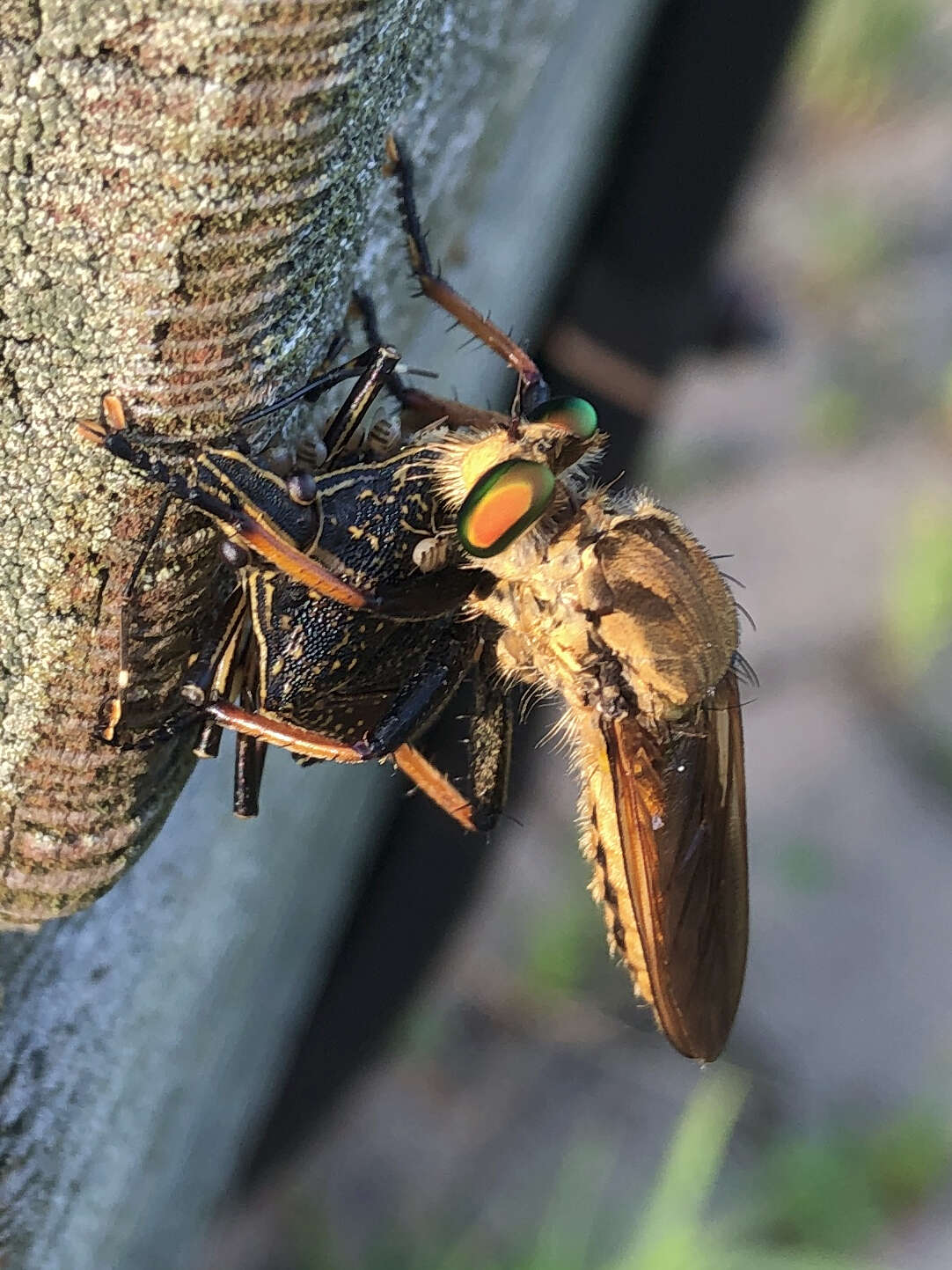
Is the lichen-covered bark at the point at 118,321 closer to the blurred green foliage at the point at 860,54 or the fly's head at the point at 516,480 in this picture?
the fly's head at the point at 516,480

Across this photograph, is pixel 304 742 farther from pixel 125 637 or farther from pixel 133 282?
pixel 133 282

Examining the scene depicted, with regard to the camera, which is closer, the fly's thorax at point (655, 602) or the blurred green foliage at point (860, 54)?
the fly's thorax at point (655, 602)

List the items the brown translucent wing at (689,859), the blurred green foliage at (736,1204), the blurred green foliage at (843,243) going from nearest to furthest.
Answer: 1. the brown translucent wing at (689,859)
2. the blurred green foliage at (736,1204)
3. the blurred green foliage at (843,243)

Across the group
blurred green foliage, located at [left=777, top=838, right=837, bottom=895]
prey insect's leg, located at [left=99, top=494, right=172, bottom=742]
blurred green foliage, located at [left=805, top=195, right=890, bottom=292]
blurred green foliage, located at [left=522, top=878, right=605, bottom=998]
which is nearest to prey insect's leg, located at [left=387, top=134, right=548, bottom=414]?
prey insect's leg, located at [left=99, top=494, right=172, bottom=742]

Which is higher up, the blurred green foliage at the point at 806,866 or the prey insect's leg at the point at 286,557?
the prey insect's leg at the point at 286,557

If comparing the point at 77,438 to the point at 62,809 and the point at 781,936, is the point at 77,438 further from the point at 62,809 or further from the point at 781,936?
the point at 781,936

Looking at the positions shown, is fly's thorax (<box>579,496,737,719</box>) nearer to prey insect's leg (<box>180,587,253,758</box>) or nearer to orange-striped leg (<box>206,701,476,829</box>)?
orange-striped leg (<box>206,701,476,829</box>)

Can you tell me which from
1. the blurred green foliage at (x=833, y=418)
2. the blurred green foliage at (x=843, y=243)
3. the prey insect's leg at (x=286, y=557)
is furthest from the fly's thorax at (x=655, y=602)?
the blurred green foliage at (x=843, y=243)
